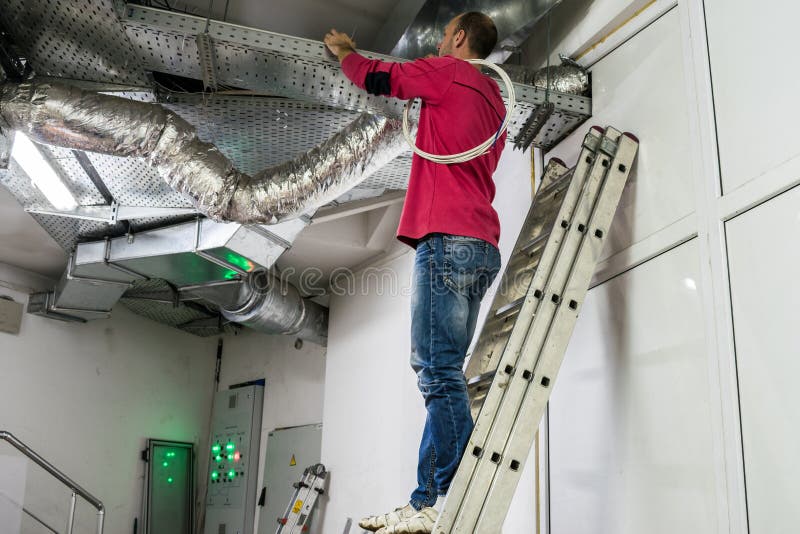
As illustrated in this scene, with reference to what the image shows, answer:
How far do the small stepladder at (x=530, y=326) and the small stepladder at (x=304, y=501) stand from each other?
283 centimetres

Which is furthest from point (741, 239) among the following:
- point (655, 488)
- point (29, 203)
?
point (29, 203)

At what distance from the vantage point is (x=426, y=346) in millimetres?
2051

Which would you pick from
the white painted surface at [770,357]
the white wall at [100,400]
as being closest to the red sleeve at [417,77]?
the white painted surface at [770,357]

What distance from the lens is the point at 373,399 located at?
448 centimetres

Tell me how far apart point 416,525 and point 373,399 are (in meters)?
2.65

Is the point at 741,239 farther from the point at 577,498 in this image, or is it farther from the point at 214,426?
the point at 214,426

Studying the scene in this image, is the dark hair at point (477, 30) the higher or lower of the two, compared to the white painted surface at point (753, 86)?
higher

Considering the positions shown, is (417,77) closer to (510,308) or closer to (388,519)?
(510,308)

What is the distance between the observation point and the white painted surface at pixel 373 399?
155 inches

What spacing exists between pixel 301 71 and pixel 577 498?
1.78 metres

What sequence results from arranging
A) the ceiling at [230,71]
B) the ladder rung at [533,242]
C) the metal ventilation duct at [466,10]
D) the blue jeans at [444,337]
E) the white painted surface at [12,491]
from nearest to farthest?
the blue jeans at [444,337] < the ladder rung at [533,242] < the ceiling at [230,71] < the metal ventilation duct at [466,10] < the white painted surface at [12,491]

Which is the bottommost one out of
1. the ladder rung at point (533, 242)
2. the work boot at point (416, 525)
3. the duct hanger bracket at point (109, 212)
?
the work boot at point (416, 525)

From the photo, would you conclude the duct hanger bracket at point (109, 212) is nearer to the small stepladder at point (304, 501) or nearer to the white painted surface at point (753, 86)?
the small stepladder at point (304, 501)

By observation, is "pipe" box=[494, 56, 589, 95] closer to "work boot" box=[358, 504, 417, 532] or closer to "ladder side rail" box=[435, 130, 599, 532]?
"ladder side rail" box=[435, 130, 599, 532]
